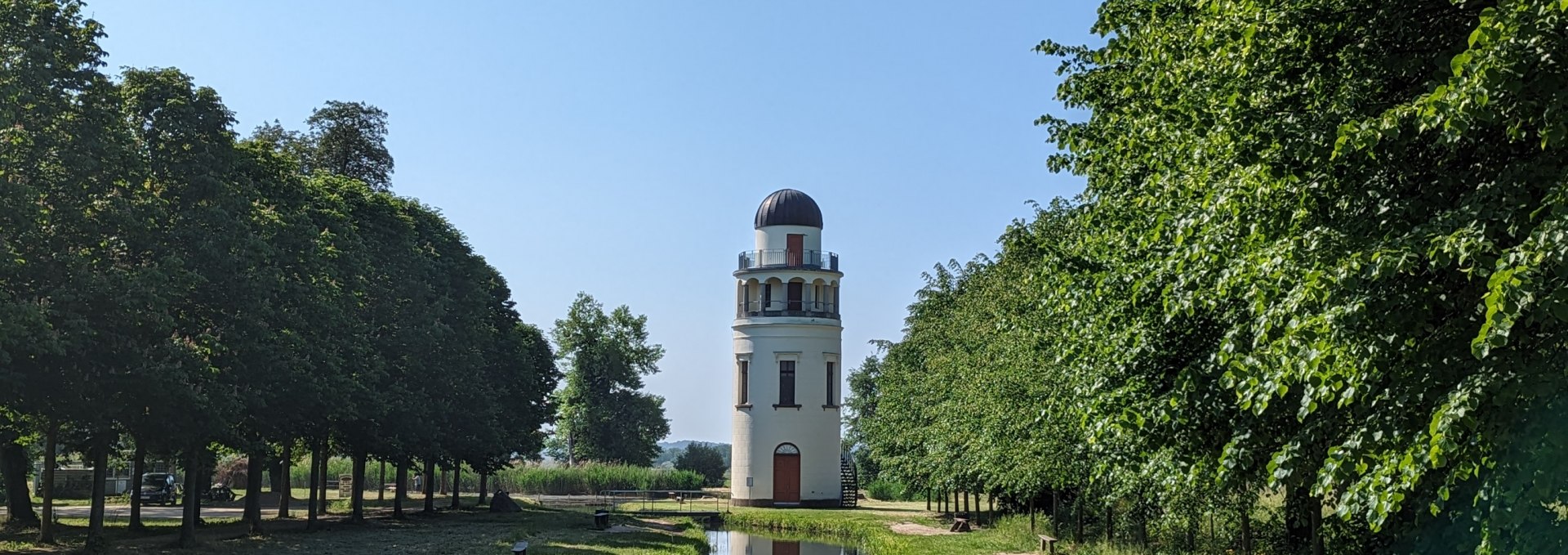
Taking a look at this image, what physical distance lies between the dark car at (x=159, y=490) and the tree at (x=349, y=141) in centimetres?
1549

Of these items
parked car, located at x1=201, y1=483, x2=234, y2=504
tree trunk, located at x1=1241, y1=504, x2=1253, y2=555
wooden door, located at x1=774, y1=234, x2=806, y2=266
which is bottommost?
parked car, located at x1=201, y1=483, x2=234, y2=504

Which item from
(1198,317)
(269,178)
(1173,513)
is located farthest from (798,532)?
(1198,317)

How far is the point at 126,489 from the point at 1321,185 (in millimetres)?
57584

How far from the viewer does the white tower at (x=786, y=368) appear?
6344 centimetres

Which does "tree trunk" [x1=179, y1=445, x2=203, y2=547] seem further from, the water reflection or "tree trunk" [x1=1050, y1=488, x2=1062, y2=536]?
"tree trunk" [x1=1050, y1=488, x2=1062, y2=536]


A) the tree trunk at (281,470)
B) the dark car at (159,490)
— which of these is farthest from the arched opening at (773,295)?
the dark car at (159,490)

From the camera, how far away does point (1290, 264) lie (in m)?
10.6

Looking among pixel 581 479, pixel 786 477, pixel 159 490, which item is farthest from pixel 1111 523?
pixel 581 479

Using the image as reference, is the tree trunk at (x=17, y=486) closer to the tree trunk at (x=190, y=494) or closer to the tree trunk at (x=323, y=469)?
the tree trunk at (x=190, y=494)

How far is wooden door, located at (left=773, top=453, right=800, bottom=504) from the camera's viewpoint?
63312 millimetres

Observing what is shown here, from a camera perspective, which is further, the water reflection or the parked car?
the parked car

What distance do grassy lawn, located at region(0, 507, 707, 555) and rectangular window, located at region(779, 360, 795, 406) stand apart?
13.4m

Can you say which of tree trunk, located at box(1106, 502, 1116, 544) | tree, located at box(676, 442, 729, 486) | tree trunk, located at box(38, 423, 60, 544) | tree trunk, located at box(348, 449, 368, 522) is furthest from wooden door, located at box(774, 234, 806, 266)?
tree trunk, located at box(38, 423, 60, 544)

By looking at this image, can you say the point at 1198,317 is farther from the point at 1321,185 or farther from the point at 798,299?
the point at 798,299
